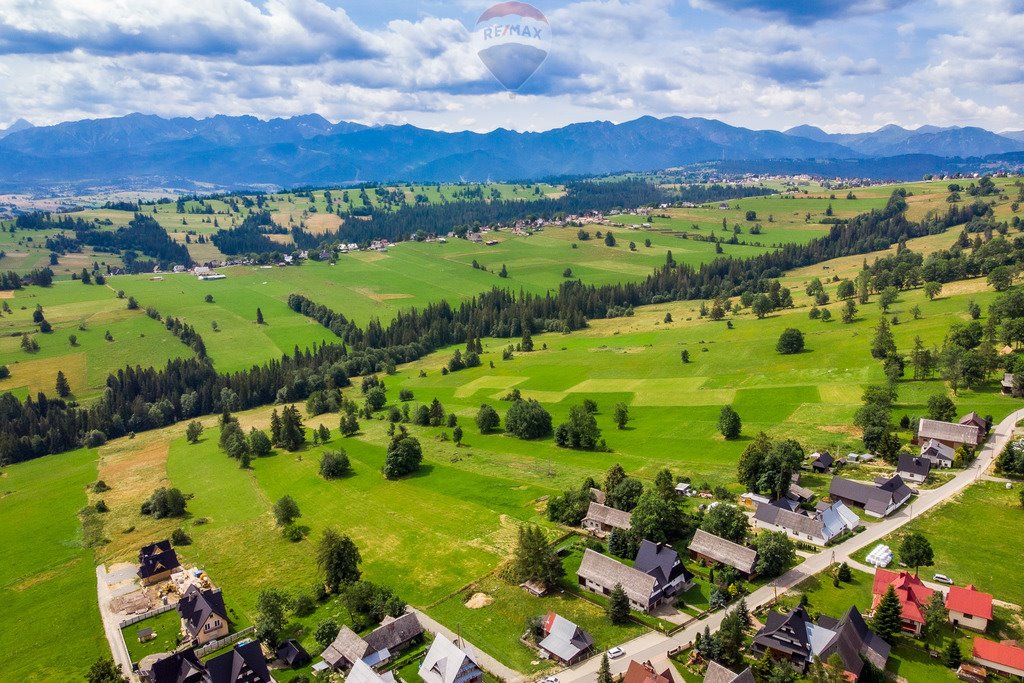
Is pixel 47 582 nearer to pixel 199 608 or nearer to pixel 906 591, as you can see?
pixel 199 608

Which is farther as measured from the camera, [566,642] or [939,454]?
[939,454]

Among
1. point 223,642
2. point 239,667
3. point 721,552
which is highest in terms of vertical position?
point 721,552

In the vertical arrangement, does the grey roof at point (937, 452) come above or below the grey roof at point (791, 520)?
above

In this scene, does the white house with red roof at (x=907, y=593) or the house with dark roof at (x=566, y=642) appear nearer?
the house with dark roof at (x=566, y=642)

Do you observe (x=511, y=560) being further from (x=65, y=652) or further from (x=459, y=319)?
(x=459, y=319)

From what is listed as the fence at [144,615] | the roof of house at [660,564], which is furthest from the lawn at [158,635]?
the roof of house at [660,564]

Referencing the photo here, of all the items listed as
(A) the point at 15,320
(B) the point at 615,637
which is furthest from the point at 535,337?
(A) the point at 15,320

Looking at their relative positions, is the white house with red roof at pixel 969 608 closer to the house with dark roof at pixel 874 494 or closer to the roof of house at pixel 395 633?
the house with dark roof at pixel 874 494

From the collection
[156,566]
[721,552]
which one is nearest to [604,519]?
[721,552]
